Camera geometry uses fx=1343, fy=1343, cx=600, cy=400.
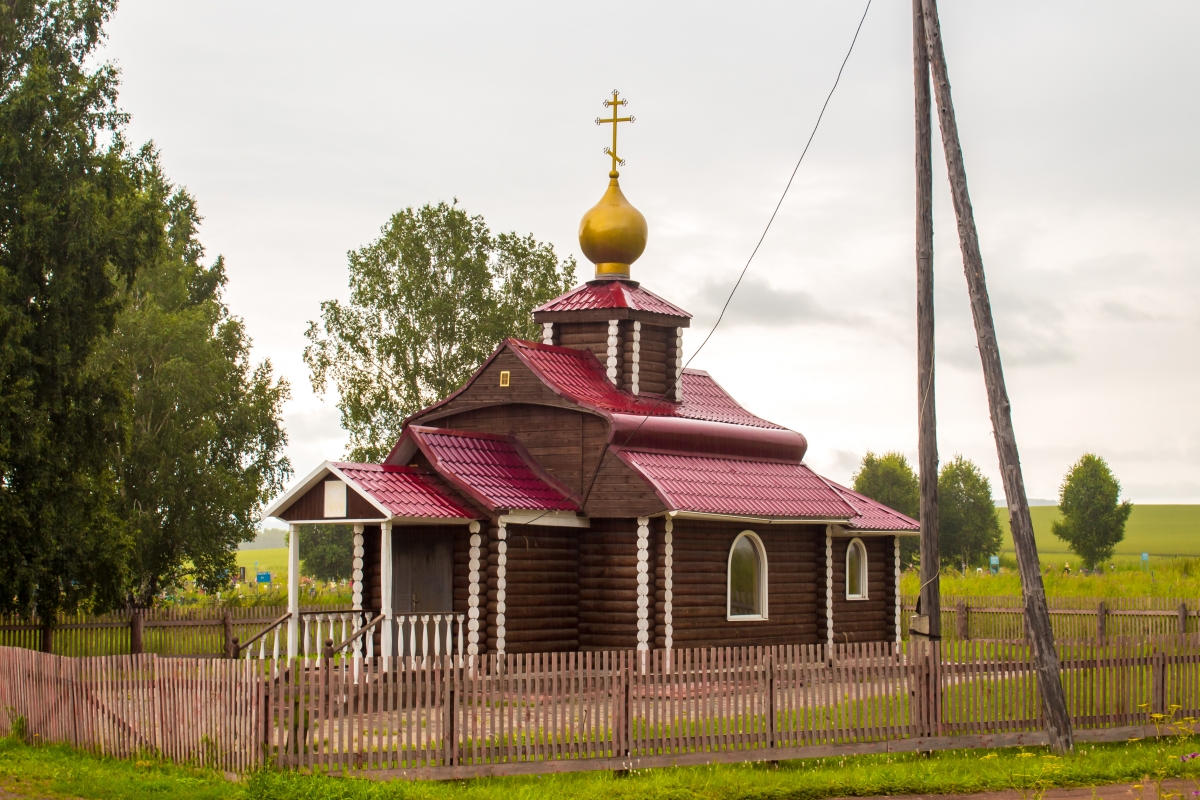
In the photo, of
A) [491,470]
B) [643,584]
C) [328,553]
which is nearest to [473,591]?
[491,470]

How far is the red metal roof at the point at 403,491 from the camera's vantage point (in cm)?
1973

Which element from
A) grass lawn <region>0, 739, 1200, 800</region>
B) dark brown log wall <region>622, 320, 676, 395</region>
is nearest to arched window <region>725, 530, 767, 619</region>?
dark brown log wall <region>622, 320, 676, 395</region>

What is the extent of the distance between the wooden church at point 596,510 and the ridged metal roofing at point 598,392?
6cm

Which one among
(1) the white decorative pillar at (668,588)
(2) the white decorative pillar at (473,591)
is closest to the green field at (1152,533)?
(1) the white decorative pillar at (668,588)

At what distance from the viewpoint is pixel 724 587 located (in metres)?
22.6

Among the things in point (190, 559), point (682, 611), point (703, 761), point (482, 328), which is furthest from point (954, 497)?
point (703, 761)

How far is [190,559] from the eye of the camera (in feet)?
120

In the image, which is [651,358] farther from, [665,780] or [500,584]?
[665,780]

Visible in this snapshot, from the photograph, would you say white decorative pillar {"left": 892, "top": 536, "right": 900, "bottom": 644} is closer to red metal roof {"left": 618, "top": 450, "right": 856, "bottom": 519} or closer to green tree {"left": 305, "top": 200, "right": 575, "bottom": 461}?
red metal roof {"left": 618, "top": 450, "right": 856, "bottom": 519}

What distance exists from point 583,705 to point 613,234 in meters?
14.1

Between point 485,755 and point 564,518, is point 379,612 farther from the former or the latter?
point 485,755

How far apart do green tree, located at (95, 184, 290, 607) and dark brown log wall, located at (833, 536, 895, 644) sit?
17007 millimetres

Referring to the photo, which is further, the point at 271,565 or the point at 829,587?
the point at 271,565

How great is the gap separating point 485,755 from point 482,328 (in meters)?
27.4
